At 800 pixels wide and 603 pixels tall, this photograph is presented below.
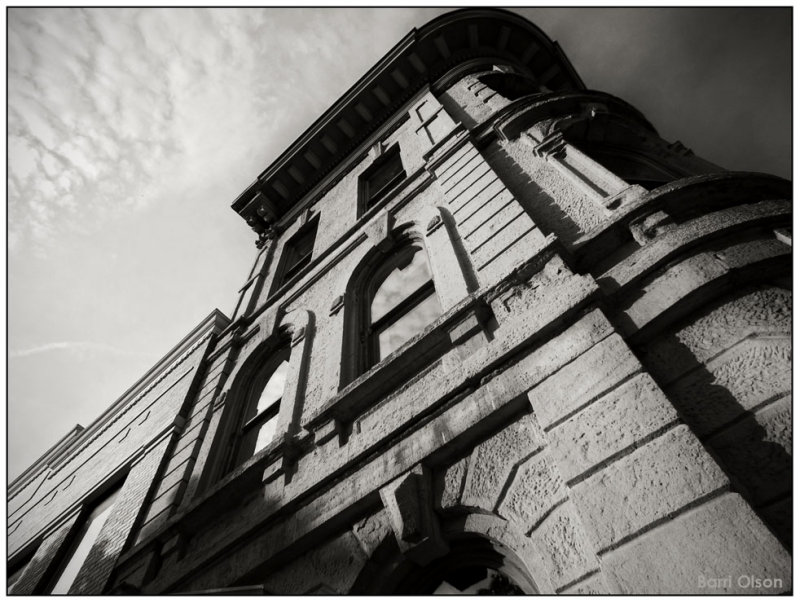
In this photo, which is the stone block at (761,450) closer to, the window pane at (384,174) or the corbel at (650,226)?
the corbel at (650,226)

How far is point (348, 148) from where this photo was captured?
15.1 meters

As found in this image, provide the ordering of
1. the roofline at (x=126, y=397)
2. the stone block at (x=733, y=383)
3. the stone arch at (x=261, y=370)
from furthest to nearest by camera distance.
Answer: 1. the roofline at (x=126, y=397)
2. the stone arch at (x=261, y=370)
3. the stone block at (x=733, y=383)

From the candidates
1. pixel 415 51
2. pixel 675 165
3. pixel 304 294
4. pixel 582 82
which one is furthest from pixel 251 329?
pixel 582 82

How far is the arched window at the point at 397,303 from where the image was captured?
21.1ft

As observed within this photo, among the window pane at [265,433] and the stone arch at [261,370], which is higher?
the stone arch at [261,370]

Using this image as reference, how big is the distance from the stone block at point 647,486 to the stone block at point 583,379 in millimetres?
490

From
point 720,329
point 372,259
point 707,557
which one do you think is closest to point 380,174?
point 372,259

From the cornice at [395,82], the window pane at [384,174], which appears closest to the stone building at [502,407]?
the window pane at [384,174]

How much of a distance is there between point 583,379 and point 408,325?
348cm

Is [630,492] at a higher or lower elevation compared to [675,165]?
higher

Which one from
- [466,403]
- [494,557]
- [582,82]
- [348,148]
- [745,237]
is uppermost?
[348,148]

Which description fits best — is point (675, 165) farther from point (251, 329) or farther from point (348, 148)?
point (348, 148)

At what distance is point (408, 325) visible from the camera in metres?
6.51

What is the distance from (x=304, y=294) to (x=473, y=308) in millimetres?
5172
